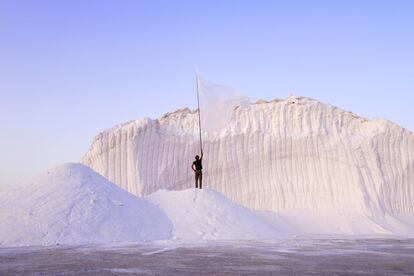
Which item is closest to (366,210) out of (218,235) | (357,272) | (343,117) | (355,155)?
(355,155)

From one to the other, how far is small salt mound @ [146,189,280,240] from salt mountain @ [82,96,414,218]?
325 inches

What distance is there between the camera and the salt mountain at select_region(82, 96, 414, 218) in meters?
23.7

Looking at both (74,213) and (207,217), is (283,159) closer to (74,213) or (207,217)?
(207,217)

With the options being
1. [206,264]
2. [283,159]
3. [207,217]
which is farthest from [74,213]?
[283,159]

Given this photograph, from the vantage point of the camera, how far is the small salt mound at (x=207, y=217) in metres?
13.4

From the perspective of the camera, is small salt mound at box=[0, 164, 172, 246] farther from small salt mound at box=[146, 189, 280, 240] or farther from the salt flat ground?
the salt flat ground

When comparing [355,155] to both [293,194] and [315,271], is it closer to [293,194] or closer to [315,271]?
[293,194]

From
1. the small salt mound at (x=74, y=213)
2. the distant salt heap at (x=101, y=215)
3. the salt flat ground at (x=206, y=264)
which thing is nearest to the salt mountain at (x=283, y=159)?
the distant salt heap at (x=101, y=215)

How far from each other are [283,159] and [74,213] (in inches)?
530

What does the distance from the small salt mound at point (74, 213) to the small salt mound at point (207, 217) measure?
443 millimetres

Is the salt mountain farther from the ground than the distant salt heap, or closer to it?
farther from the ground

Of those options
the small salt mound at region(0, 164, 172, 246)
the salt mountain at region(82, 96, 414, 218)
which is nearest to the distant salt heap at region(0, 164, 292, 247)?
the small salt mound at region(0, 164, 172, 246)

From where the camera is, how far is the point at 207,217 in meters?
14.4

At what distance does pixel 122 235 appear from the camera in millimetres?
12180
